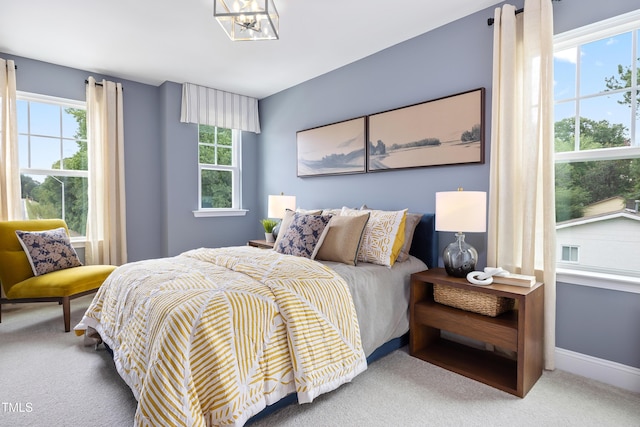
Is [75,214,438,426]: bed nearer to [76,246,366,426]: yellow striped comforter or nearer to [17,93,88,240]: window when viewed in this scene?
[76,246,366,426]: yellow striped comforter

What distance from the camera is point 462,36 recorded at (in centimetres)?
268

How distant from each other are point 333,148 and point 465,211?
1.88m

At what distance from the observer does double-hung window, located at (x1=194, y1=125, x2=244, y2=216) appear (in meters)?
4.55

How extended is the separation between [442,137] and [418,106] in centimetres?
38

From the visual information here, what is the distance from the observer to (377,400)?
1.87 metres

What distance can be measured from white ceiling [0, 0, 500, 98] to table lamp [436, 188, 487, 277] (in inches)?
57.4

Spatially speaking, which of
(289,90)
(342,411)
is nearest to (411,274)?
(342,411)

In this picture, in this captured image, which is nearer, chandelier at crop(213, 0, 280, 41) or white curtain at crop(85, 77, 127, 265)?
chandelier at crop(213, 0, 280, 41)

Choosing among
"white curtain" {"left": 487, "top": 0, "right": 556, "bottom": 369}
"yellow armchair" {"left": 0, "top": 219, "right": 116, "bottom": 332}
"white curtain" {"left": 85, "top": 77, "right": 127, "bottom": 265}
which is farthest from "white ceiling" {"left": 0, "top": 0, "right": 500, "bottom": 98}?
"yellow armchair" {"left": 0, "top": 219, "right": 116, "bottom": 332}

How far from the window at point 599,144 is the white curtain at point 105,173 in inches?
169

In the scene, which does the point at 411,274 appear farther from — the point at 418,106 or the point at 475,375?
the point at 418,106

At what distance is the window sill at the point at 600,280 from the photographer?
1.97 m

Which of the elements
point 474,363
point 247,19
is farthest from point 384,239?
point 247,19

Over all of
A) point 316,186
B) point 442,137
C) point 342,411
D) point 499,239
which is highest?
point 442,137
